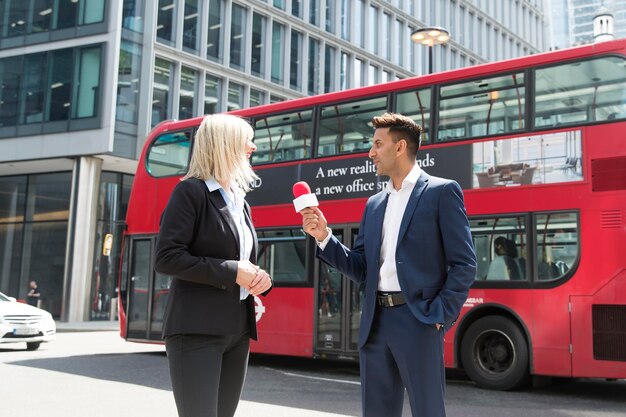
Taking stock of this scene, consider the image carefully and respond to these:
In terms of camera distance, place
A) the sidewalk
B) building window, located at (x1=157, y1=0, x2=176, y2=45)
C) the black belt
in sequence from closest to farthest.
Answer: the black belt, the sidewalk, building window, located at (x1=157, y1=0, x2=176, y2=45)

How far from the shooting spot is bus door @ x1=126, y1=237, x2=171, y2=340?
12438 millimetres

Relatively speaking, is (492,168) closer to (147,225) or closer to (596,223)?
(596,223)

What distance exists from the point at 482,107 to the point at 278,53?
2202 centimetres

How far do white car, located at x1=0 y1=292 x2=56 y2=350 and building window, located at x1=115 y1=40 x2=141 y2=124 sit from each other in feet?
36.8

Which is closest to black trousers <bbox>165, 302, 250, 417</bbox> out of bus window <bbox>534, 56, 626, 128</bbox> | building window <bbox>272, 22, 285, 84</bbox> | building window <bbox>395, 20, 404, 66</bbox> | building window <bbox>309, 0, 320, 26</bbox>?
bus window <bbox>534, 56, 626, 128</bbox>

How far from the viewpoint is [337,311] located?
34.3 ft

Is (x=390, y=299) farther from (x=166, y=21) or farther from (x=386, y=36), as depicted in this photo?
(x=386, y=36)

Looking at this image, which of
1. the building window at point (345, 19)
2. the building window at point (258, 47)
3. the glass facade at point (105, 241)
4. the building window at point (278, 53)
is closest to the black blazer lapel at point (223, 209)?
the glass facade at point (105, 241)

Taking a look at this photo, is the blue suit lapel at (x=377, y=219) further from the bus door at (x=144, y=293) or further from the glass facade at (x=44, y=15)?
the glass facade at (x=44, y=15)

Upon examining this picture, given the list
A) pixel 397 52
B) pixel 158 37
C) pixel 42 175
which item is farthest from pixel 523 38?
pixel 42 175

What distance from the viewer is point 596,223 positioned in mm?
8320

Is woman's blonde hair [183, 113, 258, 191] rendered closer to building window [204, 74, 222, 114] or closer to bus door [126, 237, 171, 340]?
bus door [126, 237, 171, 340]

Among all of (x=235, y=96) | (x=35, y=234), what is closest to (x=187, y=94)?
(x=235, y=96)

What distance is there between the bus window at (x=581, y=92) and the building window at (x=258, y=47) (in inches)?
841
